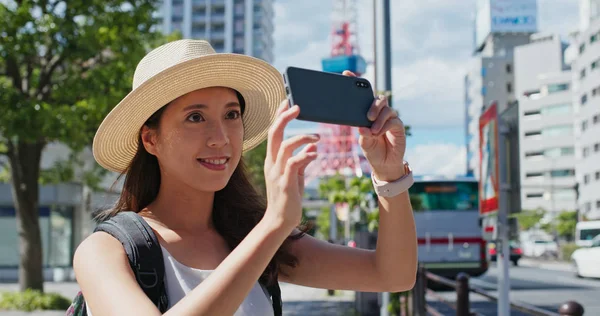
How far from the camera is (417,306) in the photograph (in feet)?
29.7

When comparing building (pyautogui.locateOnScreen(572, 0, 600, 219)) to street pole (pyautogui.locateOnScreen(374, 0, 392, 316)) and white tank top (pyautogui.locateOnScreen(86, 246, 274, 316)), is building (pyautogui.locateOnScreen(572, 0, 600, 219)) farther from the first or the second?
white tank top (pyautogui.locateOnScreen(86, 246, 274, 316))

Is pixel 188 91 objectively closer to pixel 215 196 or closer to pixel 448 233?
pixel 215 196

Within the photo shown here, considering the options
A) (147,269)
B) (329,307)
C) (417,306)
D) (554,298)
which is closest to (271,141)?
(147,269)

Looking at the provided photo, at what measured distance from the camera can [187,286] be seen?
6.07ft

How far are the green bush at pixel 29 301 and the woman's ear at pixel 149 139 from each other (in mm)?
13557

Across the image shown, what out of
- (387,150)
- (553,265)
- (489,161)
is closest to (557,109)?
(553,265)

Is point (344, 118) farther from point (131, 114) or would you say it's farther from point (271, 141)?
point (131, 114)

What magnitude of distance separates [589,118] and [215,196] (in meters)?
79.0

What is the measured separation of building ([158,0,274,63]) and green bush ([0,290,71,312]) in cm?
10063

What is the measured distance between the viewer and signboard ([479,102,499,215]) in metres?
5.71

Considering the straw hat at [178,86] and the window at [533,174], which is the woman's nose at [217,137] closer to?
the straw hat at [178,86]

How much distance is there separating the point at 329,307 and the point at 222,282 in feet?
47.3

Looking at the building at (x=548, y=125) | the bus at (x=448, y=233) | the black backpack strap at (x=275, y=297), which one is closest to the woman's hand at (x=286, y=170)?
the black backpack strap at (x=275, y=297)

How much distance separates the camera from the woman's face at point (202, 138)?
6.15ft
